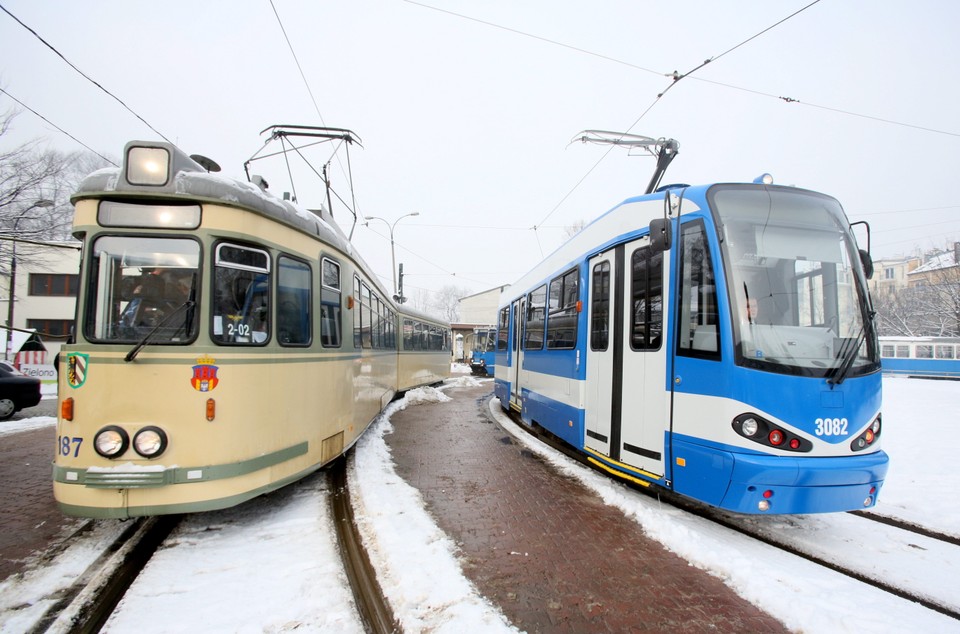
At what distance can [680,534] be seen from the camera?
4367mm

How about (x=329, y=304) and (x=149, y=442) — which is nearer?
(x=149, y=442)

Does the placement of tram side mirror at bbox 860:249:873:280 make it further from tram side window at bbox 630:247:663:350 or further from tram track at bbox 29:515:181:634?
tram track at bbox 29:515:181:634

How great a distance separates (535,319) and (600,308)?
3.44 m

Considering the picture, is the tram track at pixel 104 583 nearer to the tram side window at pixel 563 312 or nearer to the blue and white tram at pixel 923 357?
the tram side window at pixel 563 312

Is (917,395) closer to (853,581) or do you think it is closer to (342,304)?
(853,581)

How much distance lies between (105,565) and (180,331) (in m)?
1.89

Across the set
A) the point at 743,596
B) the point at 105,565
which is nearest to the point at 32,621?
the point at 105,565

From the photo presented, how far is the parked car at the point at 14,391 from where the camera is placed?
37.7 feet

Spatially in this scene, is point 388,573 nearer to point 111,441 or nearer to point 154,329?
point 111,441

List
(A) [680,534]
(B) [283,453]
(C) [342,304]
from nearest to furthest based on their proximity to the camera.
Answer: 1. (A) [680,534]
2. (B) [283,453]
3. (C) [342,304]

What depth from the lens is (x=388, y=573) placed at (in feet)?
12.1

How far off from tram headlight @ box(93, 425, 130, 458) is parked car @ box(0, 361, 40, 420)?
11.2 m

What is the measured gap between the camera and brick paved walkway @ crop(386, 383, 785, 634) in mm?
3164

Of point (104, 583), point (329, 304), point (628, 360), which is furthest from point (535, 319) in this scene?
point (104, 583)
